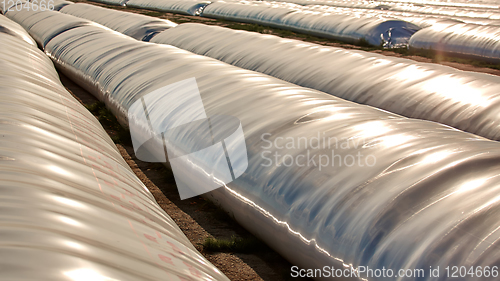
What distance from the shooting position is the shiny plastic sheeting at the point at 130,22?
10.6m

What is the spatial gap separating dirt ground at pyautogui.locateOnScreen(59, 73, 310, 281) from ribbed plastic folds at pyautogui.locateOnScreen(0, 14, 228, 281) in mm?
743

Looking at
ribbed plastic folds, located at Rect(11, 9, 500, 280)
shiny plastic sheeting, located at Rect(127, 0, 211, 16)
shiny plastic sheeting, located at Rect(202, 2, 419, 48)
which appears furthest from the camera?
shiny plastic sheeting, located at Rect(127, 0, 211, 16)

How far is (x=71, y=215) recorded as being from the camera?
176 cm

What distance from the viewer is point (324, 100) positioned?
3.82 metres

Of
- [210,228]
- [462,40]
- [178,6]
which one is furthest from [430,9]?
[210,228]

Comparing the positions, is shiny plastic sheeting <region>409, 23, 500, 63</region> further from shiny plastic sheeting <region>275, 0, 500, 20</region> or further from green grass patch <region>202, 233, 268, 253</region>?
green grass patch <region>202, 233, 268, 253</region>

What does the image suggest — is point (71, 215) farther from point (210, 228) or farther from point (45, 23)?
point (45, 23)

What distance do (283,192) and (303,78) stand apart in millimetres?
3437

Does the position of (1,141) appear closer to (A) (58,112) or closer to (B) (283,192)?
(A) (58,112)

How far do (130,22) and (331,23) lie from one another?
21.7ft

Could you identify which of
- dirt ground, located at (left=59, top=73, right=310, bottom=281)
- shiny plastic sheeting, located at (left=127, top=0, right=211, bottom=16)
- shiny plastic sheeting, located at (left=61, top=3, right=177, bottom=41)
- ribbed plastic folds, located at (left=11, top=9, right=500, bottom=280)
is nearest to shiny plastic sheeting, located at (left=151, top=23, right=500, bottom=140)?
ribbed plastic folds, located at (left=11, top=9, right=500, bottom=280)

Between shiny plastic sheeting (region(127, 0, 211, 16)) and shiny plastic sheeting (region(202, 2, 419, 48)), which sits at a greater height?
shiny plastic sheeting (region(202, 2, 419, 48))

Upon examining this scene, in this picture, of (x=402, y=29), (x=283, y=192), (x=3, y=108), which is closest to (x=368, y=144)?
(x=283, y=192)

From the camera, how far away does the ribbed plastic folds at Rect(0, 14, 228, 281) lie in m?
1.39
